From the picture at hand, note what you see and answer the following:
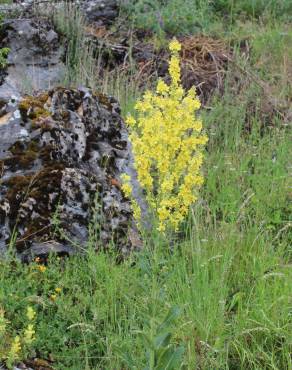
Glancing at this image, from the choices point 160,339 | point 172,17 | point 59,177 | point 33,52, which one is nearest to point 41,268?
point 59,177

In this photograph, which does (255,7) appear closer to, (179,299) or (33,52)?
(33,52)

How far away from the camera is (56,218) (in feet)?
12.1

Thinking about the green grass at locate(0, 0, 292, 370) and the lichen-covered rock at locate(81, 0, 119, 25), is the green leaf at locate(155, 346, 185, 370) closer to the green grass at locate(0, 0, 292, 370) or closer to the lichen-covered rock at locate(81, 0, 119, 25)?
the green grass at locate(0, 0, 292, 370)

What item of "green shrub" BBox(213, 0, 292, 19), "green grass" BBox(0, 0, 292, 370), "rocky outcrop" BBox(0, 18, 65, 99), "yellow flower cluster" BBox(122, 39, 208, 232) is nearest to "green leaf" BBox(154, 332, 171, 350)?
"green grass" BBox(0, 0, 292, 370)

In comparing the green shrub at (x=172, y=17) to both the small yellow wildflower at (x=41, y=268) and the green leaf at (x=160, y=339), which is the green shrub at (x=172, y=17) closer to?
the small yellow wildflower at (x=41, y=268)

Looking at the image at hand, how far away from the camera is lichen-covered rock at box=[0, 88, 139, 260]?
3680 millimetres

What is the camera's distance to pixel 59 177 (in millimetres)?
3824

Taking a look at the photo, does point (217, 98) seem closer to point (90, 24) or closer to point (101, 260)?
point (90, 24)

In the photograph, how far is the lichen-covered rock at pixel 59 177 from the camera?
3.68m

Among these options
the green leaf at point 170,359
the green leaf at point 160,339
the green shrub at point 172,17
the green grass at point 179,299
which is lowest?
the green grass at point 179,299

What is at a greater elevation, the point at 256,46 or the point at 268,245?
the point at 256,46

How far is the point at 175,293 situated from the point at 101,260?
499mm

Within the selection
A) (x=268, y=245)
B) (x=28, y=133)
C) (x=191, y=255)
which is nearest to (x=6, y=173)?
(x=28, y=133)

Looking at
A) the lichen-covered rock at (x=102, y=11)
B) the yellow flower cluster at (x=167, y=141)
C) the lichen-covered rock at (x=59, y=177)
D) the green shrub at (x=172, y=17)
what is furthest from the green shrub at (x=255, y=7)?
the yellow flower cluster at (x=167, y=141)
